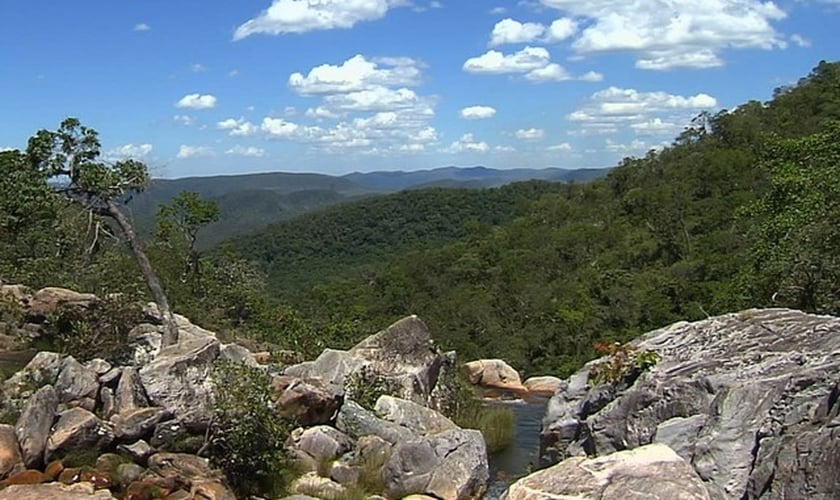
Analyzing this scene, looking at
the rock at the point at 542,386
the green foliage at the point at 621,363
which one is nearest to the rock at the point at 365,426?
the green foliage at the point at 621,363

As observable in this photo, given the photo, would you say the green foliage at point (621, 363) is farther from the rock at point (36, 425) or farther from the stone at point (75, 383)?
the stone at point (75, 383)

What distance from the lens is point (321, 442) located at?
1354 cm

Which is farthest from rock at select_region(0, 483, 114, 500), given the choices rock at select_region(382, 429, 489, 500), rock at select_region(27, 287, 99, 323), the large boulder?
rock at select_region(27, 287, 99, 323)

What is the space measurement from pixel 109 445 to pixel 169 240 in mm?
17338

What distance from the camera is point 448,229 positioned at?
9494 cm

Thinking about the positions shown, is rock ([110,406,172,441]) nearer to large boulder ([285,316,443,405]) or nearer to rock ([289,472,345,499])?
rock ([289,472,345,499])

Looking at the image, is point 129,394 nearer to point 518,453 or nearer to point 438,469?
point 438,469

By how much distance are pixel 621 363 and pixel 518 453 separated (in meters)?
10.2

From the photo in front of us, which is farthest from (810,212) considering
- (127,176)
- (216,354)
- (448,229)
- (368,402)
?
(448,229)

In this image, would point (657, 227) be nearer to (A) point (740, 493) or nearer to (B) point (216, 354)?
(B) point (216, 354)

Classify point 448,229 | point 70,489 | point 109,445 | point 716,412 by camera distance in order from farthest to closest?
point 448,229, point 109,445, point 70,489, point 716,412

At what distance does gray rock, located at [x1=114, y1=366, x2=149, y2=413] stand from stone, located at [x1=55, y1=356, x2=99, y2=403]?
344 mm

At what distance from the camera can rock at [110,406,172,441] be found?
1215 centimetres

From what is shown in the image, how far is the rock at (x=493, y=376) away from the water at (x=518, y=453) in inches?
174
